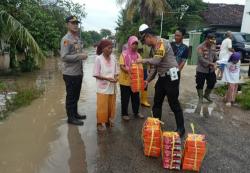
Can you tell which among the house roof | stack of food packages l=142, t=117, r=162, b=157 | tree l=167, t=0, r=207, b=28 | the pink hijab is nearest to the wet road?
stack of food packages l=142, t=117, r=162, b=157

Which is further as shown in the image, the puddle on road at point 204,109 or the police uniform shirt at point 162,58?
the puddle on road at point 204,109

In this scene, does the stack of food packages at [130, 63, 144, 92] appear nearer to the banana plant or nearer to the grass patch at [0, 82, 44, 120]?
the grass patch at [0, 82, 44, 120]

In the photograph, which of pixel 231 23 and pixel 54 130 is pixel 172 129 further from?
pixel 231 23

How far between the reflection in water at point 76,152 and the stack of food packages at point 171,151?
1.10 m

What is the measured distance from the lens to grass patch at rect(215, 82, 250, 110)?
25.6 feet

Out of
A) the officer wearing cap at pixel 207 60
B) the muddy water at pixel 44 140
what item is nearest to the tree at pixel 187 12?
the officer wearing cap at pixel 207 60

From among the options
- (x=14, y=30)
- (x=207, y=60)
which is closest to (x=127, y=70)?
(x=207, y=60)

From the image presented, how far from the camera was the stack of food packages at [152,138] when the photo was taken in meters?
4.62

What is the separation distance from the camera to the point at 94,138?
18.4 ft

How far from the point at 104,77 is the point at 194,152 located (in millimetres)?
2235

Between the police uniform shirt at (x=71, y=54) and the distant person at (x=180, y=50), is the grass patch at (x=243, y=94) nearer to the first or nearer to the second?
the distant person at (x=180, y=50)

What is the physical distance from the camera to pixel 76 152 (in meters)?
4.98

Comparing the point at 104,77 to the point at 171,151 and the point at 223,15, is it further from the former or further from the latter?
the point at 223,15

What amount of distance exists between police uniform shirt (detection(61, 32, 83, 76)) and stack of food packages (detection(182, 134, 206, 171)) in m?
2.59
